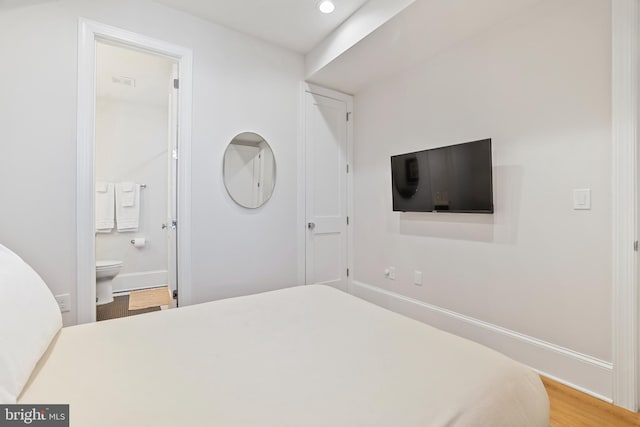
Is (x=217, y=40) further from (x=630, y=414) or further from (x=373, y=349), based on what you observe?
(x=630, y=414)

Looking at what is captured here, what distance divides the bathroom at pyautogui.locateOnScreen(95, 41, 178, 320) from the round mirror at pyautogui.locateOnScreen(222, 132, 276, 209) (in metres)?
1.63

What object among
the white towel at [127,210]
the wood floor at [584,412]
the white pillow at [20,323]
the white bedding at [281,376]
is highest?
the white towel at [127,210]

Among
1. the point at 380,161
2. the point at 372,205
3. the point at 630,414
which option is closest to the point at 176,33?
the point at 380,161

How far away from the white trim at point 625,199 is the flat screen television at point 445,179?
71cm

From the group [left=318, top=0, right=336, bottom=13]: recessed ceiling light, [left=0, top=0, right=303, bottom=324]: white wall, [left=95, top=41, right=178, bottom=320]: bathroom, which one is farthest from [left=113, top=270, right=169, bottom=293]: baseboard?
[left=318, top=0, right=336, bottom=13]: recessed ceiling light

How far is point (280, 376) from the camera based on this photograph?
99cm

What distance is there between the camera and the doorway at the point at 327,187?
347 centimetres

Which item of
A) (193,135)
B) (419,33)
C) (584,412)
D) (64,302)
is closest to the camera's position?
(584,412)

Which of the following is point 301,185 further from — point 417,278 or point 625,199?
point 625,199

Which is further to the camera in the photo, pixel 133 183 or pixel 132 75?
pixel 133 183

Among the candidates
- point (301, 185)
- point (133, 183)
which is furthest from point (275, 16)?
point (133, 183)

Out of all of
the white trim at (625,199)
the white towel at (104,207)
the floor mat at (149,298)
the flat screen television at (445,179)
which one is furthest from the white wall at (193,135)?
the white trim at (625,199)

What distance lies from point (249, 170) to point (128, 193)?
2378mm

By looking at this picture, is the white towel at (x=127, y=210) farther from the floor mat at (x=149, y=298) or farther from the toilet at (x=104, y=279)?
the toilet at (x=104, y=279)
